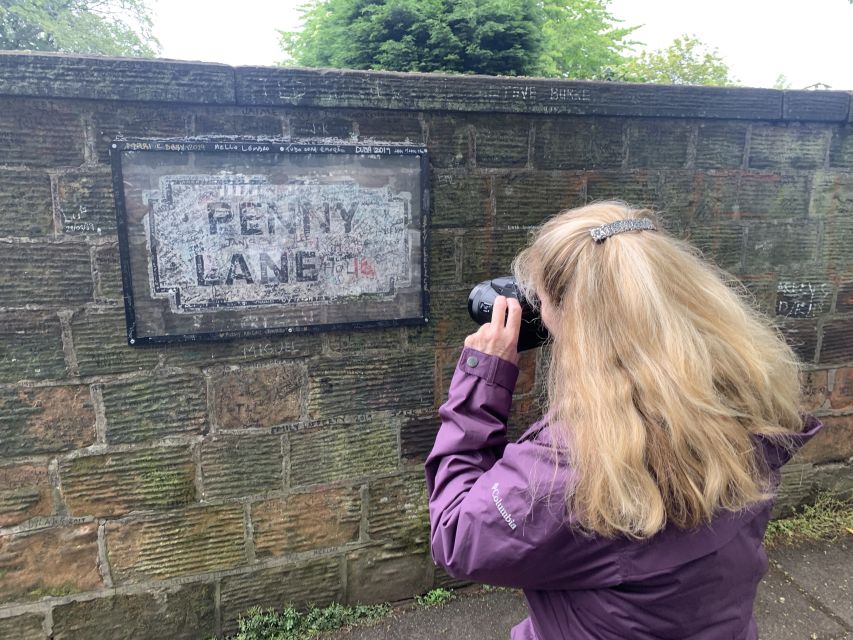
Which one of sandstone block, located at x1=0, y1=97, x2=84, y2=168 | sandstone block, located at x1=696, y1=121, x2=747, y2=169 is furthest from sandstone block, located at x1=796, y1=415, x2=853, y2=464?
sandstone block, located at x1=0, y1=97, x2=84, y2=168

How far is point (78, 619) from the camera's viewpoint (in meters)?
2.29

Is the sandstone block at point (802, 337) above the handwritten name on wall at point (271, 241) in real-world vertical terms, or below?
below

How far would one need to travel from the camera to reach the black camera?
165 cm

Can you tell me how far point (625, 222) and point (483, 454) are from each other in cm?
65

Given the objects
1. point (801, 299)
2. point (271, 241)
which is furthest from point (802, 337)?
point (271, 241)

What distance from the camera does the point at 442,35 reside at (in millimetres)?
3523

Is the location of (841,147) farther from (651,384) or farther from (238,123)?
(238,123)

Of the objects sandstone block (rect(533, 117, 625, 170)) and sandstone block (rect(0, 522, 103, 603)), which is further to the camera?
sandstone block (rect(533, 117, 625, 170))

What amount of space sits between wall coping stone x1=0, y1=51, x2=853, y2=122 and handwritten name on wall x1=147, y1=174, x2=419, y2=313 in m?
0.32

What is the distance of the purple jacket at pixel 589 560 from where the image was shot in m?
1.15

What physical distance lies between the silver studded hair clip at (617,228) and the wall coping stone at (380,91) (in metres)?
1.30

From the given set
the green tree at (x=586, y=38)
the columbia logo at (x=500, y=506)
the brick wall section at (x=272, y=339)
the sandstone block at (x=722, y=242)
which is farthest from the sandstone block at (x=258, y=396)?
the green tree at (x=586, y=38)

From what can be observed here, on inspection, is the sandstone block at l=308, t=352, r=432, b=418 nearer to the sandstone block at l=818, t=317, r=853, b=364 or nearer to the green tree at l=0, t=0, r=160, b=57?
the sandstone block at l=818, t=317, r=853, b=364

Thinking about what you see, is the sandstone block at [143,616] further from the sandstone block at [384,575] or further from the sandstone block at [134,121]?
the sandstone block at [134,121]
